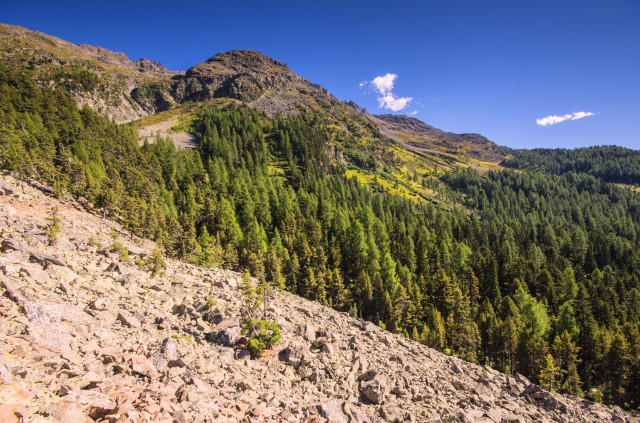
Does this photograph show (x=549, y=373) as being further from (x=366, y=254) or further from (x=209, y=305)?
(x=209, y=305)

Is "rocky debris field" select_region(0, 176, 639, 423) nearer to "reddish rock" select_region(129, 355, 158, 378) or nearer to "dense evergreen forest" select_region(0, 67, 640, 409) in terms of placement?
"reddish rock" select_region(129, 355, 158, 378)

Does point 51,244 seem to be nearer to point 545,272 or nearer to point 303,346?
point 303,346

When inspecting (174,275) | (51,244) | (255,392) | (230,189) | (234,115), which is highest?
(234,115)

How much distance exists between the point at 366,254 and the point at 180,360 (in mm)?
66306

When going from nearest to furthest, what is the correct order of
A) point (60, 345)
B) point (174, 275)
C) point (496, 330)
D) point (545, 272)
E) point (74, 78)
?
point (60, 345) → point (174, 275) → point (496, 330) → point (545, 272) → point (74, 78)

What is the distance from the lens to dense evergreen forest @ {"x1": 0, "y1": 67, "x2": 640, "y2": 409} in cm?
5006

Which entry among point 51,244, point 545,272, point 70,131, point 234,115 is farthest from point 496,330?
point 234,115

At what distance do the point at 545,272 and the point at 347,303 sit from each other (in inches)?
2407

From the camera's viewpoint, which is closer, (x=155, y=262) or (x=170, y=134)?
(x=155, y=262)

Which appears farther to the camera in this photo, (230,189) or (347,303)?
(230,189)

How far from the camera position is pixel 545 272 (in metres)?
81.1

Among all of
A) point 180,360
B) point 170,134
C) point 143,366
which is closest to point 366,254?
point 180,360

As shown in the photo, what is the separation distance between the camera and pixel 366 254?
7925cm

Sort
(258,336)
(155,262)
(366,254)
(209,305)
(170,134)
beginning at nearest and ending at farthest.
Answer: (258,336), (209,305), (155,262), (366,254), (170,134)
